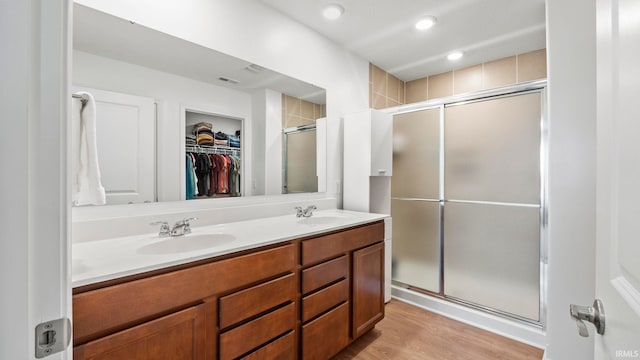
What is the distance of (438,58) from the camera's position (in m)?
2.93

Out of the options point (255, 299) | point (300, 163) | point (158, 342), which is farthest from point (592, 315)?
point (300, 163)

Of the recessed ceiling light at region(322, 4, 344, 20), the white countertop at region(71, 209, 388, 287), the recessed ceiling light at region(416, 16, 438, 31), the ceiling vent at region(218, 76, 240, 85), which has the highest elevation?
the recessed ceiling light at region(416, 16, 438, 31)

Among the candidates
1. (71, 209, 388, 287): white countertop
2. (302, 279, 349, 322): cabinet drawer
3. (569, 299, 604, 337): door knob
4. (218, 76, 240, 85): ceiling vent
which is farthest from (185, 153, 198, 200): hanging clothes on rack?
(569, 299, 604, 337): door knob

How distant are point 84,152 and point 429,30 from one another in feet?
8.55

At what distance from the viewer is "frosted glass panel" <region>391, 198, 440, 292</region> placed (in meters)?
2.60

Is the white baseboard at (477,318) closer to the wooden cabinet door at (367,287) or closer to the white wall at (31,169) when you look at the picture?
the wooden cabinet door at (367,287)

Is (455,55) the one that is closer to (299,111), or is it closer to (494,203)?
→ (494,203)

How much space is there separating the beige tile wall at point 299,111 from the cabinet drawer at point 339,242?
3.44 ft

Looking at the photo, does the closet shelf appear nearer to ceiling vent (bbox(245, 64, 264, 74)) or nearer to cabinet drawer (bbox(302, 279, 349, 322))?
ceiling vent (bbox(245, 64, 264, 74))

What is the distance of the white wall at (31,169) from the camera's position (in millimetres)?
368

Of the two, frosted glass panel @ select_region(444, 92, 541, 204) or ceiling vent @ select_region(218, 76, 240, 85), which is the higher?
ceiling vent @ select_region(218, 76, 240, 85)

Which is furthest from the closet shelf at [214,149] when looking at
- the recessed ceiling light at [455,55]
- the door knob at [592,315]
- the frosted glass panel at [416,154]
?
the recessed ceiling light at [455,55]

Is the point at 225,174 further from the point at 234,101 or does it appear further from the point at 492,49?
the point at 492,49

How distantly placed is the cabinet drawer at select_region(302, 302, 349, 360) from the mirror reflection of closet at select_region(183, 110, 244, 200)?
982 mm
